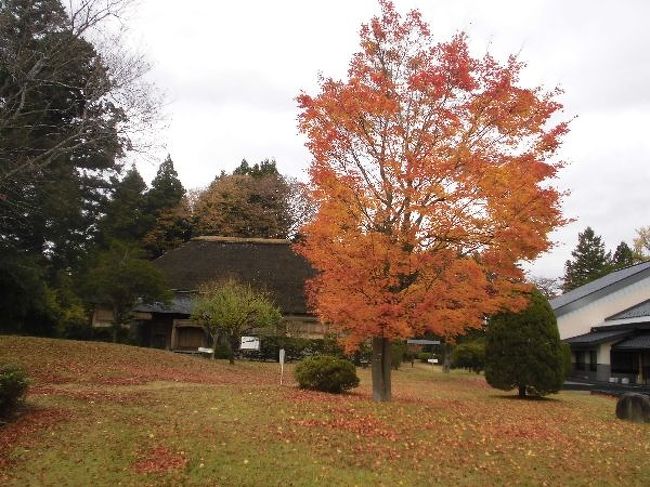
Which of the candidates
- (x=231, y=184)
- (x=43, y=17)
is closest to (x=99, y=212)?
(x=231, y=184)

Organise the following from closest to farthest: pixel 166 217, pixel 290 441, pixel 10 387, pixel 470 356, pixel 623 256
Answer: pixel 290 441, pixel 10 387, pixel 470 356, pixel 166 217, pixel 623 256

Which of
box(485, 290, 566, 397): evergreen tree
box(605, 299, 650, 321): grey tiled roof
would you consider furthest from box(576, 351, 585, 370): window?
box(485, 290, 566, 397): evergreen tree

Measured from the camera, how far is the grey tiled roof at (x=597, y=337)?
2611 cm

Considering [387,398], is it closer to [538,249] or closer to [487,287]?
[487,287]

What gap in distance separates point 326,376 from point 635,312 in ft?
64.0

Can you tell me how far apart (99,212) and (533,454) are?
4378cm

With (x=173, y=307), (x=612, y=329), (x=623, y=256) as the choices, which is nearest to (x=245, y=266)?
(x=173, y=307)

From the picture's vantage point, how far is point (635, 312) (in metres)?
27.4

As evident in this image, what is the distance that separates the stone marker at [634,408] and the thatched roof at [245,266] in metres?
22.2

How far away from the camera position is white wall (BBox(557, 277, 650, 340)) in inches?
1177

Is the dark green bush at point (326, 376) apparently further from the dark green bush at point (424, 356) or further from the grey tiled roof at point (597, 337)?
the dark green bush at point (424, 356)

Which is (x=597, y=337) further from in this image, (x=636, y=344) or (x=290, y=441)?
(x=290, y=441)

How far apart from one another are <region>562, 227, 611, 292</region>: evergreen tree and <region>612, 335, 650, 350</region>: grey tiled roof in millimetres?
36497

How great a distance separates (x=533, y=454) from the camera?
948cm
